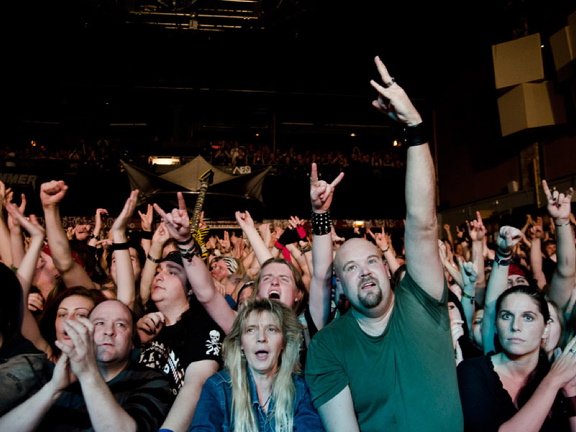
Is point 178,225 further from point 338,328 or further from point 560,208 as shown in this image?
point 560,208

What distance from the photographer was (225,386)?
1.83m

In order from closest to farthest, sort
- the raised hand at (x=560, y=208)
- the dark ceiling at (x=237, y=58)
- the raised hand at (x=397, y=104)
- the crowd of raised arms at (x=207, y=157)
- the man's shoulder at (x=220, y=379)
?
the raised hand at (x=397, y=104), the man's shoulder at (x=220, y=379), the raised hand at (x=560, y=208), the dark ceiling at (x=237, y=58), the crowd of raised arms at (x=207, y=157)

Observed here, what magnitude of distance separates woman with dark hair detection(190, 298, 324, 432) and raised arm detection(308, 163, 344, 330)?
0.65ft

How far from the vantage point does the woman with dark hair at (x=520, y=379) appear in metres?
1.70

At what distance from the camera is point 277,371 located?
190 centimetres

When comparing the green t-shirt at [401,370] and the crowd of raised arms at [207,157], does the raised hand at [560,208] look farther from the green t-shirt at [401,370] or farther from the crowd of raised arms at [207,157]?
the crowd of raised arms at [207,157]

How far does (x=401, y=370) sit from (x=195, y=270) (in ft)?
3.52

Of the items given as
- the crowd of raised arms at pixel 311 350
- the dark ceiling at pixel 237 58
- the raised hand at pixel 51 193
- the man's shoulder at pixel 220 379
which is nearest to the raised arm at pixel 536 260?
the crowd of raised arms at pixel 311 350

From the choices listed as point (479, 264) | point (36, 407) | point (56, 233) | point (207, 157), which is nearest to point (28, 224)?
point (56, 233)

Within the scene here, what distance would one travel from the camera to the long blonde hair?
5.66ft

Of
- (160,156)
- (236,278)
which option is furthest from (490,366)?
(160,156)

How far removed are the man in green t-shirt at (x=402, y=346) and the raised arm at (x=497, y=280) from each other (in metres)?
0.81

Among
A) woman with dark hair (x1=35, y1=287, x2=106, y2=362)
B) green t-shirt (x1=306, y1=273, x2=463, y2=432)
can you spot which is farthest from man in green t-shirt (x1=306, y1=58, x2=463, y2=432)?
woman with dark hair (x1=35, y1=287, x2=106, y2=362)

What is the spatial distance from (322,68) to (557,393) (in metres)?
13.6
